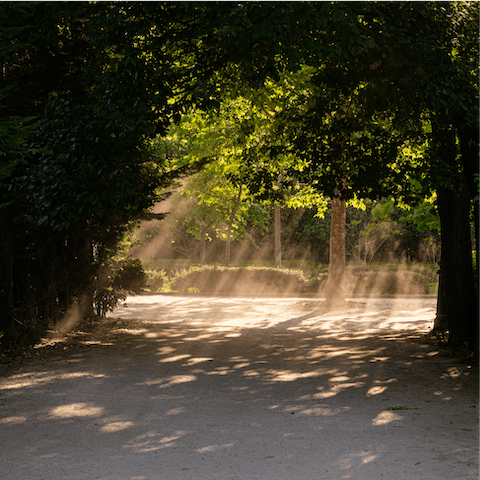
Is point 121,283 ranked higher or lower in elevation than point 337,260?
lower

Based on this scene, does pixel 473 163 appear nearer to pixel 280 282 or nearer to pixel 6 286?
pixel 6 286

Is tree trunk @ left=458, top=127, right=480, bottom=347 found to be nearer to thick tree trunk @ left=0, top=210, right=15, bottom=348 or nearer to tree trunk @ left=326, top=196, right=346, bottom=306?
thick tree trunk @ left=0, top=210, right=15, bottom=348

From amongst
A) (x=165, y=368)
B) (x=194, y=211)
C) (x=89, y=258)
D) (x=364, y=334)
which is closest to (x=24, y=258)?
(x=89, y=258)

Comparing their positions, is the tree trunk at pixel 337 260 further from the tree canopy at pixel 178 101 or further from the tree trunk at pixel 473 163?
the tree trunk at pixel 473 163

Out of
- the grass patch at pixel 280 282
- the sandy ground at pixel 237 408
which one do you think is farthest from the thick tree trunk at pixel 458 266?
the grass patch at pixel 280 282

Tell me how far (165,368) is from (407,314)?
33.5 feet

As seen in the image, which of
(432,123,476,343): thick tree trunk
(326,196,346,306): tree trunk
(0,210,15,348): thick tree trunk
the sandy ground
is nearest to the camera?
the sandy ground

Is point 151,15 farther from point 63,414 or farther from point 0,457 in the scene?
point 0,457

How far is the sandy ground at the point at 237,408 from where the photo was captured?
457 cm

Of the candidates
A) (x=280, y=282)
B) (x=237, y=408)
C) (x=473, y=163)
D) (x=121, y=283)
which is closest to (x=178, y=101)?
(x=237, y=408)

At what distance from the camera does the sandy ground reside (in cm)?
457

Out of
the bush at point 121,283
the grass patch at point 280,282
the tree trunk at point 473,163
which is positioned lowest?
the grass patch at point 280,282

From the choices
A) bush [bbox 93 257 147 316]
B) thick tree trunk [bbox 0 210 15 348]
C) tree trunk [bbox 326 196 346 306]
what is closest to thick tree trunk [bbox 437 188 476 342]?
bush [bbox 93 257 147 316]

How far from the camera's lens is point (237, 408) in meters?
6.45
